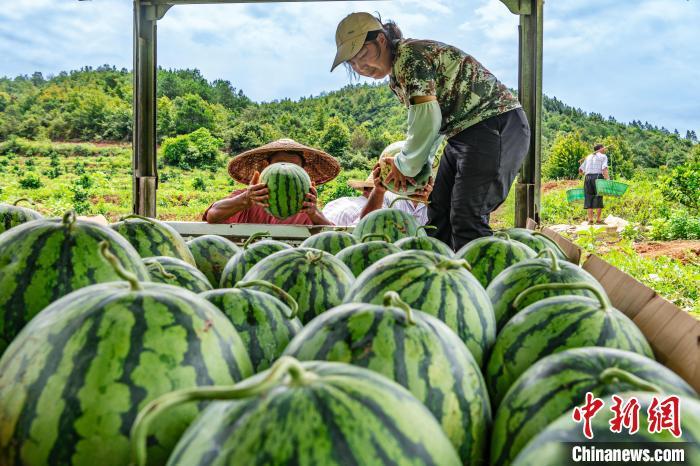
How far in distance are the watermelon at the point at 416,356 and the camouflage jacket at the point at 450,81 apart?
3104mm

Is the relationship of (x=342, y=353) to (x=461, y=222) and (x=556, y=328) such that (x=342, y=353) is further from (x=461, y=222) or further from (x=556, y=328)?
(x=461, y=222)

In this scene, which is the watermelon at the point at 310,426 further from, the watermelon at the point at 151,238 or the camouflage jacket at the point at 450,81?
the camouflage jacket at the point at 450,81

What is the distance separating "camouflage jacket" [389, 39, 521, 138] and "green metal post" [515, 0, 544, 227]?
491 mm

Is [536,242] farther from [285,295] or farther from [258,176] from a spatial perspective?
[258,176]

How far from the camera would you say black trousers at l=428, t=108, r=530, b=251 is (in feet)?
13.2

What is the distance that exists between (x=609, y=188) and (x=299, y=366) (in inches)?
982

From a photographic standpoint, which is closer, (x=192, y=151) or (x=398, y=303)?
(x=398, y=303)

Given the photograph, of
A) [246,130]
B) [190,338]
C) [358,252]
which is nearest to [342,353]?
[190,338]

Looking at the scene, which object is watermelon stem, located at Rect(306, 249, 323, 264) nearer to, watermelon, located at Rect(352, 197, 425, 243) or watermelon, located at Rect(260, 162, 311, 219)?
watermelon, located at Rect(352, 197, 425, 243)

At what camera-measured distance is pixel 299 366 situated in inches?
29.6

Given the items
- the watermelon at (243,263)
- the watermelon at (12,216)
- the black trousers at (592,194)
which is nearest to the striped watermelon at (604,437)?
the watermelon at (243,263)

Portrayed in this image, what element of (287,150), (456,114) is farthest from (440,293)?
(287,150)

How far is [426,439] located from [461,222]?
334 centimetres

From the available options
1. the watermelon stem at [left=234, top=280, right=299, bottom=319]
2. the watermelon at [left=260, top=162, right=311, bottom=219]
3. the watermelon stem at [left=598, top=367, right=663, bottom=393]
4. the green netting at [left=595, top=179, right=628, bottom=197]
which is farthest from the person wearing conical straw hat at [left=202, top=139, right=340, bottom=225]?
the green netting at [left=595, top=179, right=628, bottom=197]
